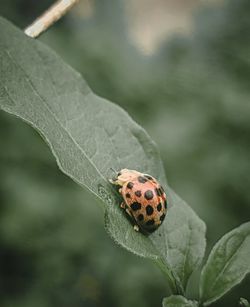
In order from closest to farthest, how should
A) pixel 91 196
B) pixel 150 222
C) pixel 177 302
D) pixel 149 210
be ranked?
pixel 177 302, pixel 150 222, pixel 149 210, pixel 91 196

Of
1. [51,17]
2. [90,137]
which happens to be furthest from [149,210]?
[51,17]

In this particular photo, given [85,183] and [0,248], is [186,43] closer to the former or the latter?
[0,248]

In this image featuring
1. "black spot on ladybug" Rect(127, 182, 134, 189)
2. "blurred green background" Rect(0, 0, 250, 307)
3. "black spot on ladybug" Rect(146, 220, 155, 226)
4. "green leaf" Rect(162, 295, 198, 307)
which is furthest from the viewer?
"blurred green background" Rect(0, 0, 250, 307)

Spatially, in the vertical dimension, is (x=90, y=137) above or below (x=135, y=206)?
above

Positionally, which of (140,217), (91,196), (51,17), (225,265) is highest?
(51,17)

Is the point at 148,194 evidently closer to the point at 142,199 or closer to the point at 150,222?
the point at 142,199

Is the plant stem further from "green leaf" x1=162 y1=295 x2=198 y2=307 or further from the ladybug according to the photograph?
"green leaf" x1=162 y1=295 x2=198 y2=307

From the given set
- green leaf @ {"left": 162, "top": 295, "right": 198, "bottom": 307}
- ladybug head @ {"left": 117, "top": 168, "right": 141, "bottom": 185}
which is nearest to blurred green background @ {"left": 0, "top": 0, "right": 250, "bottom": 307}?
ladybug head @ {"left": 117, "top": 168, "right": 141, "bottom": 185}
